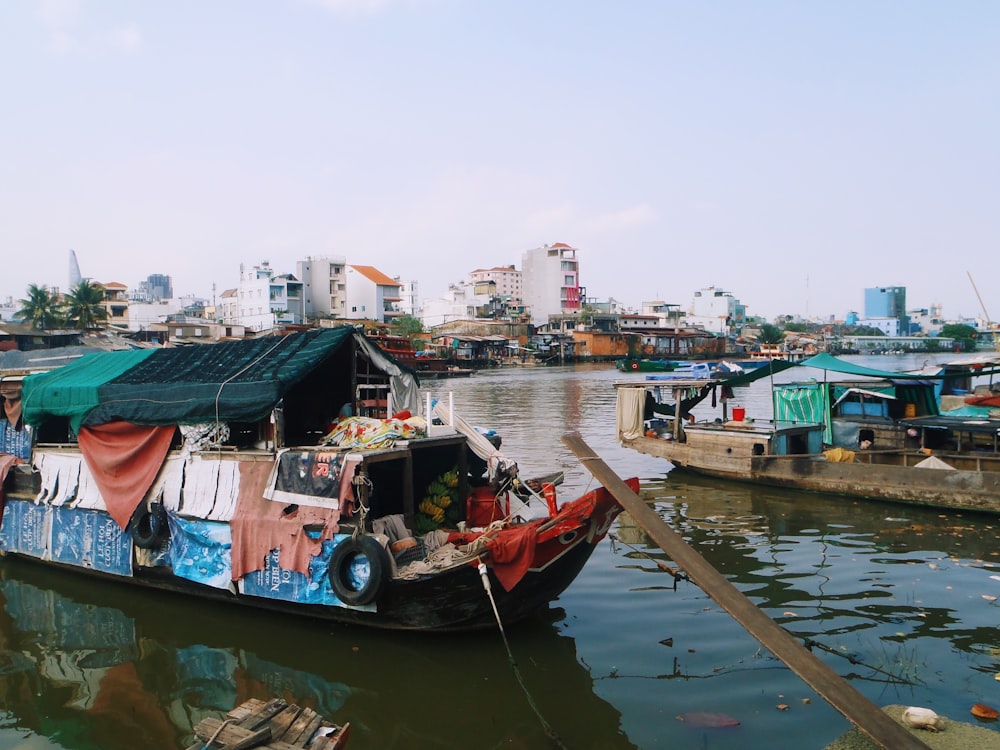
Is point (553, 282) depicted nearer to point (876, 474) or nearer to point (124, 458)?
point (876, 474)

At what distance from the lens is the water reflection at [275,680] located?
620 centimetres

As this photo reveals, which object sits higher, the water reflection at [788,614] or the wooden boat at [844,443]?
the wooden boat at [844,443]

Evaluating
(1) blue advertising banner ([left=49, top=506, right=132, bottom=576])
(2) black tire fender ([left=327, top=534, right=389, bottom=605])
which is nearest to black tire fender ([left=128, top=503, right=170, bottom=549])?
(1) blue advertising banner ([left=49, top=506, right=132, bottom=576])

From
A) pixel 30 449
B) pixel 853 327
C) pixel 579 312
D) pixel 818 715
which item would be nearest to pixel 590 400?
pixel 30 449

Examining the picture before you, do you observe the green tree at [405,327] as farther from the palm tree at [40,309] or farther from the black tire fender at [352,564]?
the black tire fender at [352,564]


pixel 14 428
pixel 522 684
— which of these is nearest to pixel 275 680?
pixel 522 684

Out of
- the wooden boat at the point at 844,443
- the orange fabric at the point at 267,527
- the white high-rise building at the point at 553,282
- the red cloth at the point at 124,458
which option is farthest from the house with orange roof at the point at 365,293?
the orange fabric at the point at 267,527

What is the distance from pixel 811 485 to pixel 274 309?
51.4 metres

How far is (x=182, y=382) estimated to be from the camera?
9109 millimetres

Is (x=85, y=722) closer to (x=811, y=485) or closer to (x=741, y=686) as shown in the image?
(x=741, y=686)

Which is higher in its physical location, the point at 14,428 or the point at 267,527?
the point at 14,428

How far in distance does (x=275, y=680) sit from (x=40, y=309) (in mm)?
46035

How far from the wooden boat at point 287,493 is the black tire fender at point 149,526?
22mm

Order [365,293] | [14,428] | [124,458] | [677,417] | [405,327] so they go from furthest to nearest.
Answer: [365,293] → [405,327] → [677,417] → [14,428] → [124,458]
